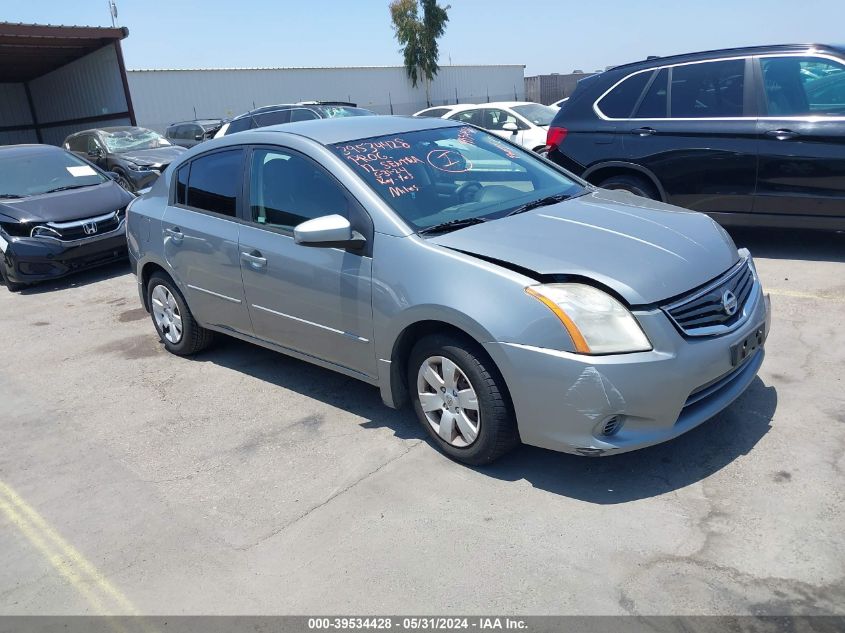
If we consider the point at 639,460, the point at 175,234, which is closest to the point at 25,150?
the point at 175,234

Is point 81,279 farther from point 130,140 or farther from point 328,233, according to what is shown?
point 130,140

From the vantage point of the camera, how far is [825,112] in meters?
6.05

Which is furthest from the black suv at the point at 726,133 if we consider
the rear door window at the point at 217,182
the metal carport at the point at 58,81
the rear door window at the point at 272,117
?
the metal carport at the point at 58,81

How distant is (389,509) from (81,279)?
708 centimetres

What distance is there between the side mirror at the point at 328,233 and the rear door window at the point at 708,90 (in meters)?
4.39

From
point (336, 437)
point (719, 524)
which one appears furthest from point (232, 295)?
point (719, 524)

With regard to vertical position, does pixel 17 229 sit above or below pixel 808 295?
above

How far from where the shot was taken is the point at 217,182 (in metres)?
4.88

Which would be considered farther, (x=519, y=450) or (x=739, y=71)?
(x=739, y=71)

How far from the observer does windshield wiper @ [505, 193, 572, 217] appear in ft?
13.2

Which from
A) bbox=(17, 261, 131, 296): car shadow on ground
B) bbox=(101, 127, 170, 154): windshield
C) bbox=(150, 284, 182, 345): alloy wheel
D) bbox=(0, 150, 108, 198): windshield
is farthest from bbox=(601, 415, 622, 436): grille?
bbox=(101, 127, 170, 154): windshield

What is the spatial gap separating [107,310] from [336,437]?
14.2 ft

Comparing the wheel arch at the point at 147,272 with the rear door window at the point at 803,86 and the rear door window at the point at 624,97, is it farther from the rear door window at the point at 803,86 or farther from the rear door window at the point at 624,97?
the rear door window at the point at 803,86

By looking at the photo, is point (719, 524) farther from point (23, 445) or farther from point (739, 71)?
point (739, 71)
